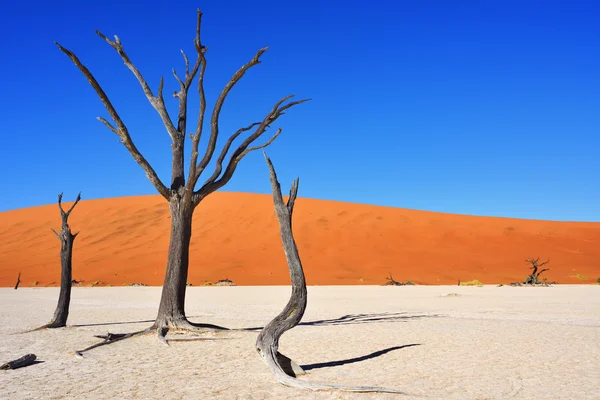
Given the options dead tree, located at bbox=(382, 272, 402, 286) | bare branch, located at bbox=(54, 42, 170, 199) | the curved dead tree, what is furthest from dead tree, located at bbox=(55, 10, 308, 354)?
dead tree, located at bbox=(382, 272, 402, 286)

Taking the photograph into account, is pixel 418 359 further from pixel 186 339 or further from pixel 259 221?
pixel 259 221

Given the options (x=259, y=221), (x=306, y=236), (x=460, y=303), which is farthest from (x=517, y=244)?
(x=460, y=303)

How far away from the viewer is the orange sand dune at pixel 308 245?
32281 millimetres

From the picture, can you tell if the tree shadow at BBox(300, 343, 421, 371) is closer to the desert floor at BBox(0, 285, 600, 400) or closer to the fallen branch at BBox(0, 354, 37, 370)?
the desert floor at BBox(0, 285, 600, 400)

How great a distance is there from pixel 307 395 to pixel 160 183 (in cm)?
599

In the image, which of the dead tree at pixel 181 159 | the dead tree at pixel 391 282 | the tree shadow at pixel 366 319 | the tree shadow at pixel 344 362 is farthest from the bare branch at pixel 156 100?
the dead tree at pixel 391 282

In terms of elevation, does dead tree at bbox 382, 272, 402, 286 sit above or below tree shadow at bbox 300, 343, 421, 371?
above

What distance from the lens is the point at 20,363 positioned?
708 centimetres

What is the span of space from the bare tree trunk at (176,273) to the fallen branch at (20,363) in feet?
9.82

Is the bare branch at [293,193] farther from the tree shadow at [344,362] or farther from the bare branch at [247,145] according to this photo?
the bare branch at [247,145]

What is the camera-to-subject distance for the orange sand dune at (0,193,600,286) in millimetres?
32281

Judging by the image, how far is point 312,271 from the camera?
1278 inches

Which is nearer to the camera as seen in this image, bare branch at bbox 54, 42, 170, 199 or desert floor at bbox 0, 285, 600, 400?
desert floor at bbox 0, 285, 600, 400

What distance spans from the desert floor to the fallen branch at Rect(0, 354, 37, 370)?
0.38 ft
